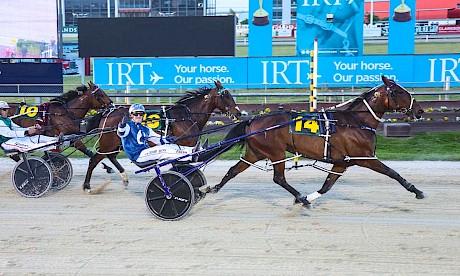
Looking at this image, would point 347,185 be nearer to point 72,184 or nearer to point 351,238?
point 351,238

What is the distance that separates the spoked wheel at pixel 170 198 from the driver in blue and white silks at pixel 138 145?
9.9 inches

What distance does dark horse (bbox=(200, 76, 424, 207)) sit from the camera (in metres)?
7.32

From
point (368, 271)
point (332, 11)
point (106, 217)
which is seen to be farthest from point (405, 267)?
point (332, 11)

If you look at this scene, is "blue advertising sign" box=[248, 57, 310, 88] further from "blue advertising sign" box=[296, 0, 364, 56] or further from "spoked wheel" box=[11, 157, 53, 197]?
"spoked wheel" box=[11, 157, 53, 197]

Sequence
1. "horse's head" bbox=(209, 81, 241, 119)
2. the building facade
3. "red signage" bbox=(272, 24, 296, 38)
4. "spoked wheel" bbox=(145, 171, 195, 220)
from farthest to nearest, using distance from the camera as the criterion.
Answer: "red signage" bbox=(272, 24, 296, 38) → the building facade → "horse's head" bbox=(209, 81, 241, 119) → "spoked wheel" bbox=(145, 171, 195, 220)

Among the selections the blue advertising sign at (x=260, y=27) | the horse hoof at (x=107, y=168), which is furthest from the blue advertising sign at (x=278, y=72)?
the horse hoof at (x=107, y=168)

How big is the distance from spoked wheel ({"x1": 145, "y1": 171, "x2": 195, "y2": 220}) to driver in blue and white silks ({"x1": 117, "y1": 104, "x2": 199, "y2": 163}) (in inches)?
9.9

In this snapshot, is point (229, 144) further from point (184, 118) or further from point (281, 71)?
point (281, 71)

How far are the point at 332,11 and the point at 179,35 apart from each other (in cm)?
446

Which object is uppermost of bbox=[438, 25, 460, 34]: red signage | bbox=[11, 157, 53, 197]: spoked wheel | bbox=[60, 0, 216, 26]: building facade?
bbox=[60, 0, 216, 26]: building facade

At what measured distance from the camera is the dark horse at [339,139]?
732cm

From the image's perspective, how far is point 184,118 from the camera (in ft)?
28.9

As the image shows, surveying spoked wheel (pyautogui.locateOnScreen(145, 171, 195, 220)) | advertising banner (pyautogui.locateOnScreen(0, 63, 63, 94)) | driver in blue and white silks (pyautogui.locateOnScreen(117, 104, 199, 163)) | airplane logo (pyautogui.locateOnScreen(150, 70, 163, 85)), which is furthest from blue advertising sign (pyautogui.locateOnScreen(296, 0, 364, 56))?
spoked wheel (pyautogui.locateOnScreen(145, 171, 195, 220))

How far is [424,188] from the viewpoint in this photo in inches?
355
